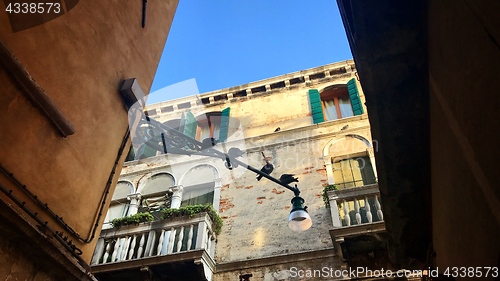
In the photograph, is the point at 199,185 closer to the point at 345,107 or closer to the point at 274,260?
the point at 274,260

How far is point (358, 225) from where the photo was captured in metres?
7.14

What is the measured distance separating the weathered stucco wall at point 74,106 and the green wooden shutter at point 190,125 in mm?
6473

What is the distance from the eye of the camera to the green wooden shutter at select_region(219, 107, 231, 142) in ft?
39.2

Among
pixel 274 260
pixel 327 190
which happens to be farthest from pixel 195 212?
pixel 327 190

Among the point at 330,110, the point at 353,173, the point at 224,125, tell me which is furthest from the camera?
the point at 224,125

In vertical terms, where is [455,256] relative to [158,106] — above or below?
below

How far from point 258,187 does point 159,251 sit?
9.71 feet

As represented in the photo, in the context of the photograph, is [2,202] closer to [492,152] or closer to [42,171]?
[42,171]

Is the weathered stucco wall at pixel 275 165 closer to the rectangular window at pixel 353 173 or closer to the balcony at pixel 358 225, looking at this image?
the rectangular window at pixel 353 173

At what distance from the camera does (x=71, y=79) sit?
4.11 meters

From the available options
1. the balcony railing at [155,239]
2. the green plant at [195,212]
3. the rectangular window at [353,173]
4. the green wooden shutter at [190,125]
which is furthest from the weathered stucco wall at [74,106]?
the green wooden shutter at [190,125]

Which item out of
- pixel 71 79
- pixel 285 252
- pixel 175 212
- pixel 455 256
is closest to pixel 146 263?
pixel 175 212

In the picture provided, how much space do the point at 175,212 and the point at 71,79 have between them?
5.03m

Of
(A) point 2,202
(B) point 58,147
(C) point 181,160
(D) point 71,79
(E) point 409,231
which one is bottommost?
(A) point 2,202
